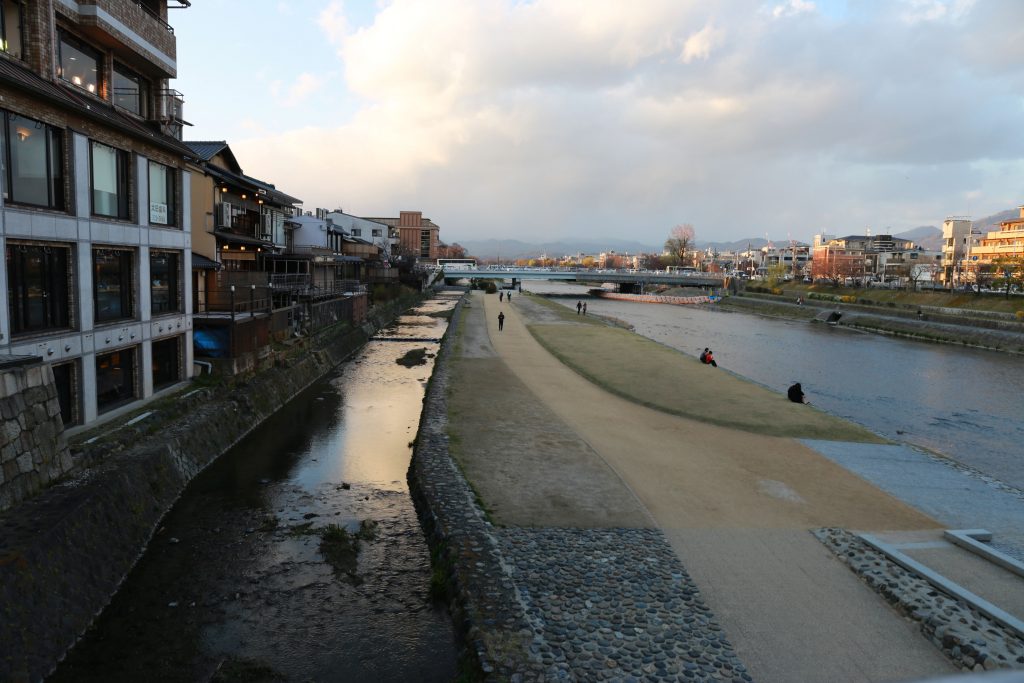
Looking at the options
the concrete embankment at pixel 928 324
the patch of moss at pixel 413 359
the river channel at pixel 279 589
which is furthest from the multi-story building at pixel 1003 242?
the river channel at pixel 279 589

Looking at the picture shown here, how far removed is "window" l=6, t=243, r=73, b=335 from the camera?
12.6 m

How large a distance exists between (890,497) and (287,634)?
465 inches

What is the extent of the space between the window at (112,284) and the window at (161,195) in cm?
165

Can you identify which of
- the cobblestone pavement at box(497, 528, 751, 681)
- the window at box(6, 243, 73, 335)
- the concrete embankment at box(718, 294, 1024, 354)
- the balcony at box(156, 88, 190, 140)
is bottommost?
the cobblestone pavement at box(497, 528, 751, 681)

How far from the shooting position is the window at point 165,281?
17922mm

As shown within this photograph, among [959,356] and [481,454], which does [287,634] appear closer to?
[481,454]

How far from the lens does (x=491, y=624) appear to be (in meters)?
8.51

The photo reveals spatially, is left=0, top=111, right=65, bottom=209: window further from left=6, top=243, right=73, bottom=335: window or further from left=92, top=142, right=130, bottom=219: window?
left=92, top=142, right=130, bottom=219: window

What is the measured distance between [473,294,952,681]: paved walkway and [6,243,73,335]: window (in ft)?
42.0

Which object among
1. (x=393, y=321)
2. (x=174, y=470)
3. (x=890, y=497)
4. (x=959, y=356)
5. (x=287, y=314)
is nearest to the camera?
(x=890, y=497)

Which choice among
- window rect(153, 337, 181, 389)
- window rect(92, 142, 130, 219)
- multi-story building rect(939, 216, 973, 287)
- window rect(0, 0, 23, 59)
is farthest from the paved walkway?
multi-story building rect(939, 216, 973, 287)

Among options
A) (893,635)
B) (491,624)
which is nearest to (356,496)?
(491,624)

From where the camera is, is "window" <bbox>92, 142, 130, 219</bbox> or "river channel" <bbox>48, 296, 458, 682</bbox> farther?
"window" <bbox>92, 142, 130, 219</bbox>

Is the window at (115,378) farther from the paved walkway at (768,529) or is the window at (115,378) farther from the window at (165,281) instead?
the paved walkway at (768,529)
